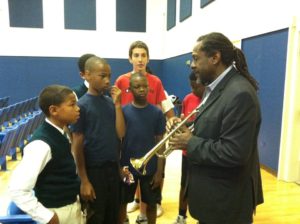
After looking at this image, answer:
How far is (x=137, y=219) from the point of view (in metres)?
2.94

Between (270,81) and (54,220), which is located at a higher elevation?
(270,81)

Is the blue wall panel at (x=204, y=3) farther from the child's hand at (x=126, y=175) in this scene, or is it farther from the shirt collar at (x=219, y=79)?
the shirt collar at (x=219, y=79)

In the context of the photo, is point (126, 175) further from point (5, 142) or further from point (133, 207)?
point (5, 142)

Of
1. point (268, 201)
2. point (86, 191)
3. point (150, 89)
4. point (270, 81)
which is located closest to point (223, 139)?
point (86, 191)

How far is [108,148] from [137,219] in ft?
3.89

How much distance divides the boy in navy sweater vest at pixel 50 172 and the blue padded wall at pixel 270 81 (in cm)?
357

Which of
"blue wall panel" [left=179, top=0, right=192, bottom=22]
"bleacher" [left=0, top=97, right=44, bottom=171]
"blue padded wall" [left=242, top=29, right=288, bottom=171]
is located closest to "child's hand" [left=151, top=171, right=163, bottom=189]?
"blue padded wall" [left=242, top=29, right=288, bottom=171]

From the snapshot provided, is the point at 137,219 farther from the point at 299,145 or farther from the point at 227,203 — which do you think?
the point at 299,145

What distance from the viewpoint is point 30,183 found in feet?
4.75

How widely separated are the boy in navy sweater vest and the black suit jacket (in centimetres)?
69

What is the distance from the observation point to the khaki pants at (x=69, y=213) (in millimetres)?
1620

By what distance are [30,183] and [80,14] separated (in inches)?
407

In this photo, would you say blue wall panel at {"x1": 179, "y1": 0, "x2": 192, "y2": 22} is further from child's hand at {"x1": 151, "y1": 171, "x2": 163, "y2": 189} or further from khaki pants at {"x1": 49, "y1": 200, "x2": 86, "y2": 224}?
khaki pants at {"x1": 49, "y1": 200, "x2": 86, "y2": 224}

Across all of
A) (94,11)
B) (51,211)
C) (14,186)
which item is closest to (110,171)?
(51,211)
